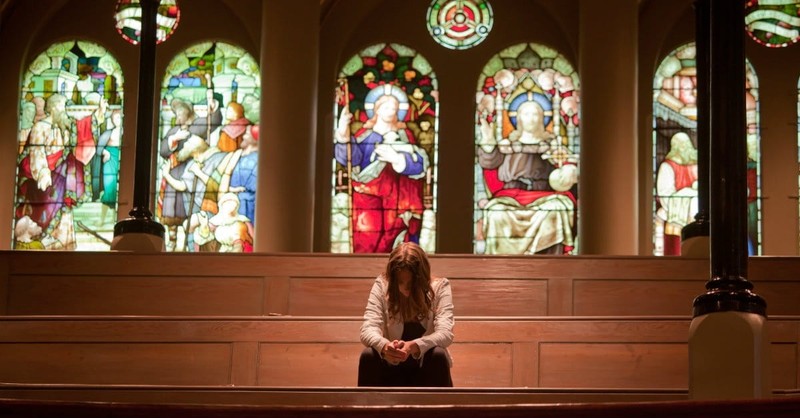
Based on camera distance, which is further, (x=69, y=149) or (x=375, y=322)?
(x=69, y=149)

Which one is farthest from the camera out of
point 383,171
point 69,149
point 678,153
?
point 69,149

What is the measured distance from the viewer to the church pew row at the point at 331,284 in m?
8.32

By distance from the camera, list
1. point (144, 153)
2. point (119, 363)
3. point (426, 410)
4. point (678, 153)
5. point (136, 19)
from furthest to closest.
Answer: point (136, 19)
point (678, 153)
point (144, 153)
point (119, 363)
point (426, 410)

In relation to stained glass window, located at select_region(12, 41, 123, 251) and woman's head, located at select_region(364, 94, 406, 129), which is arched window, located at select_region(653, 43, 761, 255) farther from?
stained glass window, located at select_region(12, 41, 123, 251)

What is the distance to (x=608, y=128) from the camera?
12.7 meters

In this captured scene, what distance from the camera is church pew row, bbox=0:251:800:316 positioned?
8.32 metres

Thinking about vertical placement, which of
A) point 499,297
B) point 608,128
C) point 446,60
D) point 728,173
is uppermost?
point 446,60

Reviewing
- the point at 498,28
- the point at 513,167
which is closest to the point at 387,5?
the point at 498,28

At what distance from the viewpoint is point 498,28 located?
46.9 ft

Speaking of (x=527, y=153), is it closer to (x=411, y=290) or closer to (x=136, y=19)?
(x=136, y=19)

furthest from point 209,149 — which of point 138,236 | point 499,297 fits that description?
point 499,297

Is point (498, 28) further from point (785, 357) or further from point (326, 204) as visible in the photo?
point (785, 357)

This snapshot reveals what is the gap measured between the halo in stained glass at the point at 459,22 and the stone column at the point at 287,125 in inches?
72.3

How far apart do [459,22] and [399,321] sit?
26.8ft
